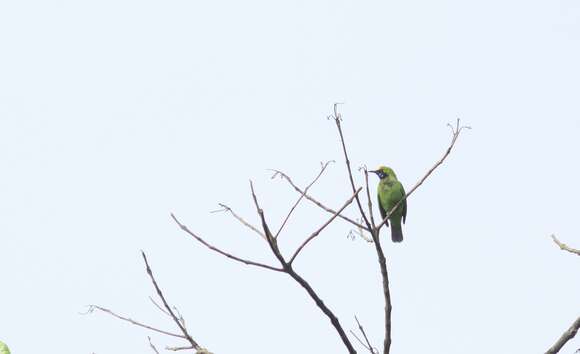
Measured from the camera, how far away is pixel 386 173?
33.3 feet

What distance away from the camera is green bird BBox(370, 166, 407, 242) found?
32.5 feet

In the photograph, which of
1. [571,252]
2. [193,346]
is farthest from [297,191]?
[571,252]

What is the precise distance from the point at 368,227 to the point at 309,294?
0.63m

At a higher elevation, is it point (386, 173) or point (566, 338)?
point (386, 173)

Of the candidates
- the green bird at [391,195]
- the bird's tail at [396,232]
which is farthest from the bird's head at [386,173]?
the bird's tail at [396,232]

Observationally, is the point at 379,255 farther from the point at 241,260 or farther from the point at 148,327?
the point at 148,327

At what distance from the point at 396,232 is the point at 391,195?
0.79 meters

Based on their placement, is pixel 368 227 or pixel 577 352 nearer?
pixel 577 352

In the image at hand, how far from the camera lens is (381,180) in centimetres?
1018

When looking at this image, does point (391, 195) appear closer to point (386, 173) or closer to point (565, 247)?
point (386, 173)

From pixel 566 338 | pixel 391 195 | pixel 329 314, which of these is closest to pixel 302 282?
pixel 329 314

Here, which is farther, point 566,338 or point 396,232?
point 396,232

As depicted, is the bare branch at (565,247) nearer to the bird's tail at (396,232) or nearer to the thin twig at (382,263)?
the thin twig at (382,263)

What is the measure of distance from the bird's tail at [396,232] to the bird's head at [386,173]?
2.12ft
